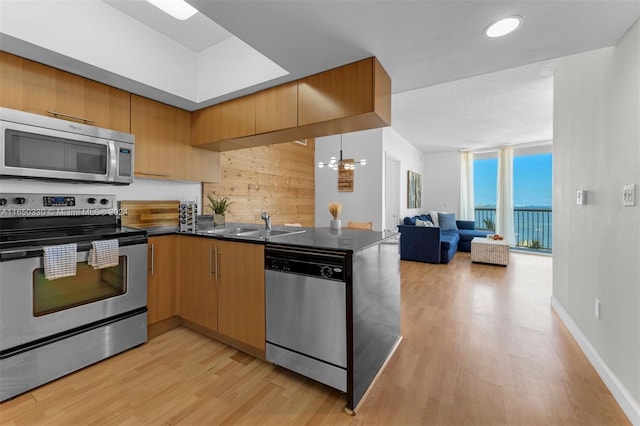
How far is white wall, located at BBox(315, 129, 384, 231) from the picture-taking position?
529 centimetres

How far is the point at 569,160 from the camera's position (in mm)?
2539

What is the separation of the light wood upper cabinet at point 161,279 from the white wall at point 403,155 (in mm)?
4239

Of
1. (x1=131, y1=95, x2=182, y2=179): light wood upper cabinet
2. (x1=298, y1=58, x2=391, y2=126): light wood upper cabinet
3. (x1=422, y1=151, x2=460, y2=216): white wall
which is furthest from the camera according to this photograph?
(x1=422, y1=151, x2=460, y2=216): white wall

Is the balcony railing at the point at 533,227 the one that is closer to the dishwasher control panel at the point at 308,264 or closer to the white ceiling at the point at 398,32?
the white ceiling at the point at 398,32

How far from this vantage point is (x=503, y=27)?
1.57m

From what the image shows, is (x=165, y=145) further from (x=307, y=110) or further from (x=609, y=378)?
(x=609, y=378)

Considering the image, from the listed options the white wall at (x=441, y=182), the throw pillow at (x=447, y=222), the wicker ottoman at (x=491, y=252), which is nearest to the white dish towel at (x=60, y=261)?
the wicker ottoman at (x=491, y=252)

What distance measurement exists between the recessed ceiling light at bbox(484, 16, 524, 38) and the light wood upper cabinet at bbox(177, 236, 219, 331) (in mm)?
2336

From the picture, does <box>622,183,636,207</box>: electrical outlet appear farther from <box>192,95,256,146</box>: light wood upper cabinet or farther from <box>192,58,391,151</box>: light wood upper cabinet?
<box>192,95,256,146</box>: light wood upper cabinet

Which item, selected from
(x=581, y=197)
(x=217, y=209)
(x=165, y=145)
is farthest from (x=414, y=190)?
(x=165, y=145)

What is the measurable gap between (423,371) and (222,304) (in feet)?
5.16

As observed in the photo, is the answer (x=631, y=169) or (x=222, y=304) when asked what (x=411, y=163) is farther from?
(x=222, y=304)

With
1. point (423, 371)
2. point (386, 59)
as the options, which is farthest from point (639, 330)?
point (386, 59)

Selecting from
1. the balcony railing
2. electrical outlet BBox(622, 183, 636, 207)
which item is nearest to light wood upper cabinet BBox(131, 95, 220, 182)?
electrical outlet BBox(622, 183, 636, 207)
